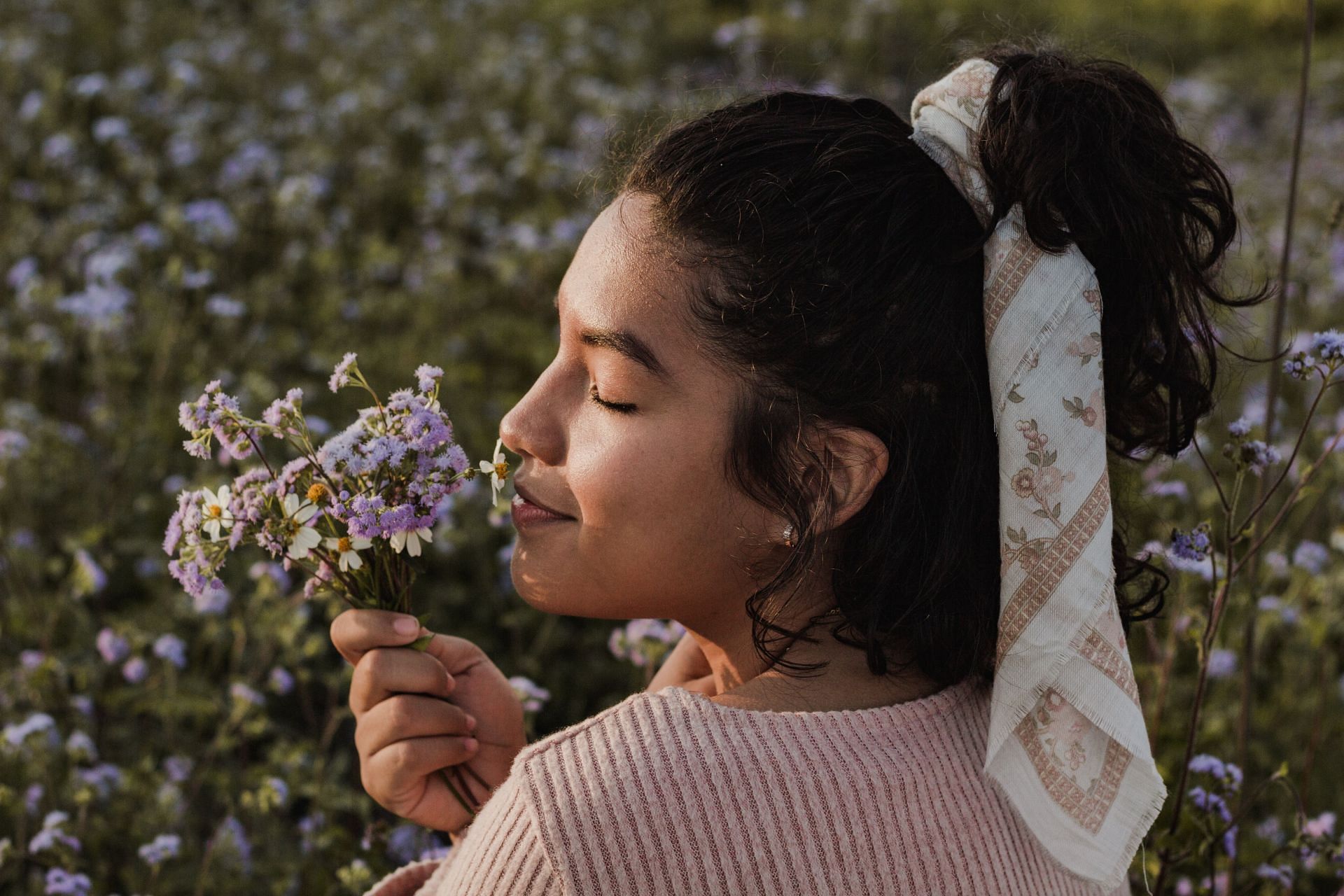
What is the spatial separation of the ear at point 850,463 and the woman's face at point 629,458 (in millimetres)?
88

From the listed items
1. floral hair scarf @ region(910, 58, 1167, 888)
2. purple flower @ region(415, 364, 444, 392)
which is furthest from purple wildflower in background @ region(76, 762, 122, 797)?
floral hair scarf @ region(910, 58, 1167, 888)

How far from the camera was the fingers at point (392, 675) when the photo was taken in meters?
1.79

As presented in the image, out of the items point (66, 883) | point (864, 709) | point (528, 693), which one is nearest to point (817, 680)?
point (864, 709)

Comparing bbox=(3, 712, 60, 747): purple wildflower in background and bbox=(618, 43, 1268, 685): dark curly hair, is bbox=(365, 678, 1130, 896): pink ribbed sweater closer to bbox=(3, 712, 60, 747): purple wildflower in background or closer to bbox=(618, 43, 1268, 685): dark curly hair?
bbox=(618, 43, 1268, 685): dark curly hair

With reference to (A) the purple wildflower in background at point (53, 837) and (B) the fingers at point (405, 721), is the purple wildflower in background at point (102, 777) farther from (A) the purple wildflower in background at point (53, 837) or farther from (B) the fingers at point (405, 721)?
(B) the fingers at point (405, 721)

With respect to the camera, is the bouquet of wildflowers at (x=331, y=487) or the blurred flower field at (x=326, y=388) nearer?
the bouquet of wildflowers at (x=331, y=487)

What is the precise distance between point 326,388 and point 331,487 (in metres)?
2.72

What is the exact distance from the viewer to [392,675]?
5.88 feet

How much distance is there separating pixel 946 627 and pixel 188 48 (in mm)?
5792

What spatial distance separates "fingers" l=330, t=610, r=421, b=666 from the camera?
1.75 meters

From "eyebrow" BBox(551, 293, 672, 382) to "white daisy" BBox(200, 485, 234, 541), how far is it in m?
0.48

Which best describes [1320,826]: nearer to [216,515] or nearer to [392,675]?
[392,675]

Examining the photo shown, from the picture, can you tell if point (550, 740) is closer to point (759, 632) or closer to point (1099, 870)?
point (759, 632)

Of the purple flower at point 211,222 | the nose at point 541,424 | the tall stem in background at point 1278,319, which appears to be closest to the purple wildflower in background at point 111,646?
the nose at point 541,424
